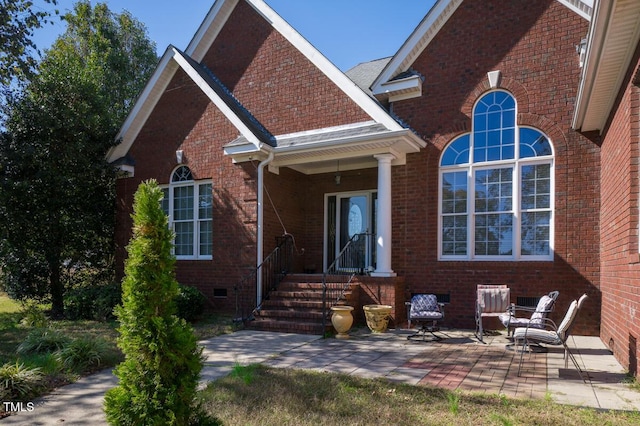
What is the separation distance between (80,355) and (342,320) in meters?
4.51

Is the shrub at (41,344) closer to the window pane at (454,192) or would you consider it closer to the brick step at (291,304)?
the brick step at (291,304)

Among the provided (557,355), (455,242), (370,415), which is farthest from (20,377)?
(455,242)

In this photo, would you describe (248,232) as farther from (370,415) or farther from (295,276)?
(370,415)

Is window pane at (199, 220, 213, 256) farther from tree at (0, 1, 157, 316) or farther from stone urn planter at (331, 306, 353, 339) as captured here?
stone urn planter at (331, 306, 353, 339)

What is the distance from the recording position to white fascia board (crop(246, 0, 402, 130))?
32.5ft

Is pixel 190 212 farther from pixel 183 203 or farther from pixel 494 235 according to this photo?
pixel 494 235

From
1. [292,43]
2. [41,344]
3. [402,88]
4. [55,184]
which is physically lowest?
[41,344]

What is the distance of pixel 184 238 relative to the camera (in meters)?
12.2

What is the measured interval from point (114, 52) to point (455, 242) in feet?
64.6

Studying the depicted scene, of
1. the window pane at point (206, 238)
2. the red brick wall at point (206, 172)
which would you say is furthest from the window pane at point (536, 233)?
the window pane at point (206, 238)

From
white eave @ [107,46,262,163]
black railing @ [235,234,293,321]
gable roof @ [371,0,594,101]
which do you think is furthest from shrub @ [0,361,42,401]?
gable roof @ [371,0,594,101]

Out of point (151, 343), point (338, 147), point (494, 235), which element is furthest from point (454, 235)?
point (151, 343)

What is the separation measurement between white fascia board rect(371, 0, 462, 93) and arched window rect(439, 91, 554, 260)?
1.96 meters

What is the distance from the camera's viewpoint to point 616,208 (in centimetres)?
652
